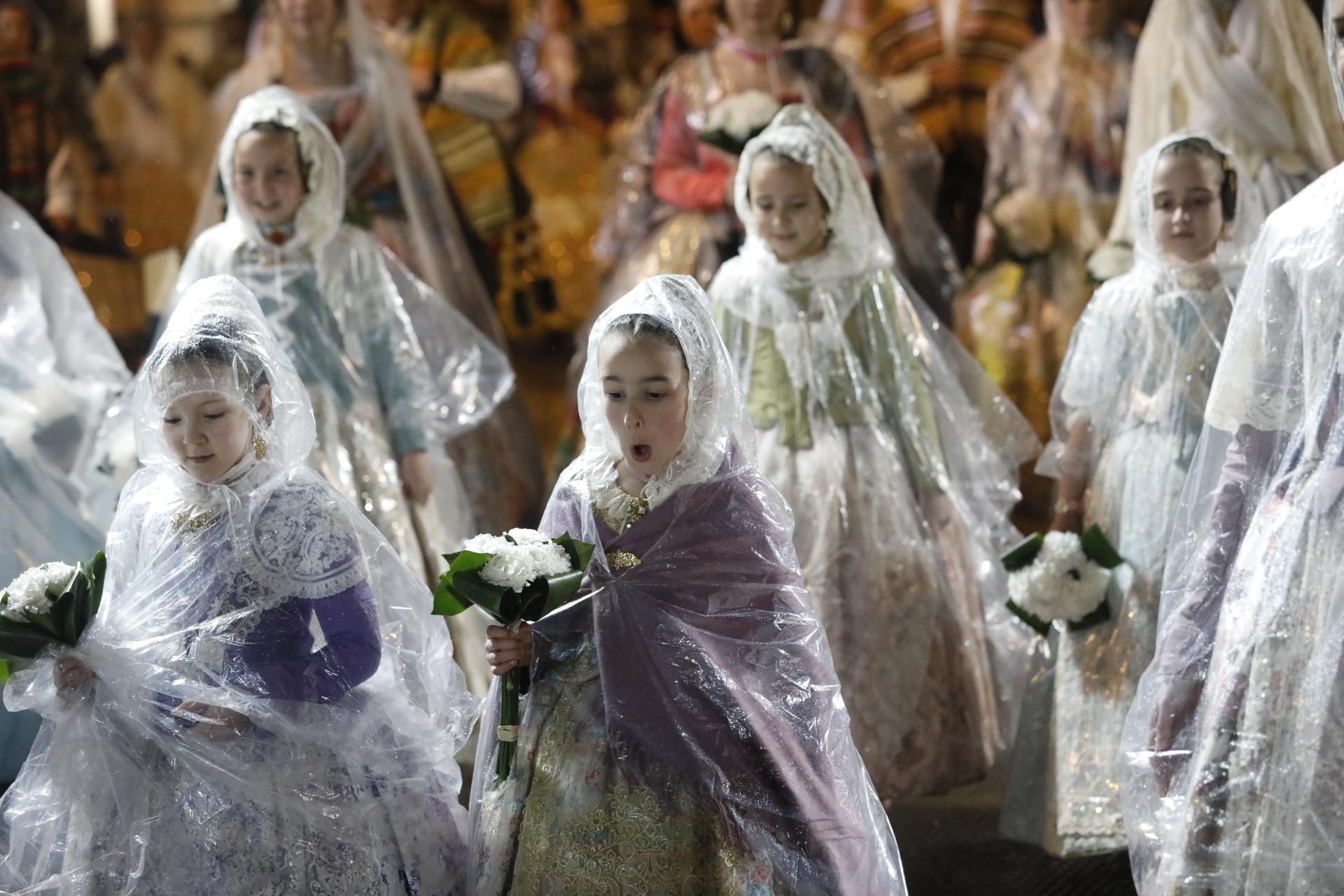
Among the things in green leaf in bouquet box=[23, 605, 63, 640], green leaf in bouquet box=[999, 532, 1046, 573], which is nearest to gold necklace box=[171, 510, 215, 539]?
green leaf in bouquet box=[23, 605, 63, 640]

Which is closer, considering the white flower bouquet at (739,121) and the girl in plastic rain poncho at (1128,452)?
the girl in plastic rain poncho at (1128,452)

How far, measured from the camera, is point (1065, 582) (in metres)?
3.89

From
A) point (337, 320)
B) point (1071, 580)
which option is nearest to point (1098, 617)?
point (1071, 580)

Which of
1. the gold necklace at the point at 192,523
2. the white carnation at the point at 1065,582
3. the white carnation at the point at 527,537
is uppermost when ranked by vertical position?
the gold necklace at the point at 192,523

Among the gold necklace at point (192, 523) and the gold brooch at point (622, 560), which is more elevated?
the gold necklace at point (192, 523)

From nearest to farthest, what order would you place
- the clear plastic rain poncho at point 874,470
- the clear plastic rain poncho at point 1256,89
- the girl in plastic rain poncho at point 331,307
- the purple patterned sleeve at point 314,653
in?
the purple patterned sleeve at point 314,653, the clear plastic rain poncho at point 874,470, the girl in plastic rain poncho at point 331,307, the clear plastic rain poncho at point 1256,89

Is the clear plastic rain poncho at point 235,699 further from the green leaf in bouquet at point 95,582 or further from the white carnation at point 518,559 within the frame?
the white carnation at point 518,559

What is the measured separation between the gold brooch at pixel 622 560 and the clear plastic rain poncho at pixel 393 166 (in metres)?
2.88

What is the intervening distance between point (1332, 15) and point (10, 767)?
3463 millimetres

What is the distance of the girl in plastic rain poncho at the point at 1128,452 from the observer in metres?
3.86

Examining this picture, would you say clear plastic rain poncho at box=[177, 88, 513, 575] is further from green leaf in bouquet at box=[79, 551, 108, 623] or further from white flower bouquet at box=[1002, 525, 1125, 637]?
white flower bouquet at box=[1002, 525, 1125, 637]

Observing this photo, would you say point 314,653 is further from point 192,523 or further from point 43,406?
point 43,406

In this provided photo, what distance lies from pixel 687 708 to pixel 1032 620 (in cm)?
137

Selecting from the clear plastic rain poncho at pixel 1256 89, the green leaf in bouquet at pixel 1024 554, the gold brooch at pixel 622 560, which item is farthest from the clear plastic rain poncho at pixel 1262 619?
the clear plastic rain poncho at pixel 1256 89
